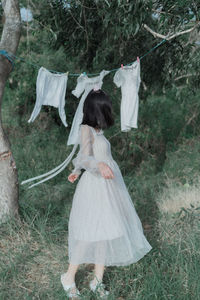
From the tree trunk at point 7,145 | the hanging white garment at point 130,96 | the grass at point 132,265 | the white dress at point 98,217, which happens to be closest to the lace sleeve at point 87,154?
the white dress at point 98,217

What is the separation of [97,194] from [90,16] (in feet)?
8.18

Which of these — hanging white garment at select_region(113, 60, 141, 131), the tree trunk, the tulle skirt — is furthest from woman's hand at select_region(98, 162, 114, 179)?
the tree trunk

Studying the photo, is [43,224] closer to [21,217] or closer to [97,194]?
[21,217]

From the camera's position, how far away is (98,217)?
2367 millimetres

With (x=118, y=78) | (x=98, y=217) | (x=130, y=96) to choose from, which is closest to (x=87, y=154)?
(x=98, y=217)

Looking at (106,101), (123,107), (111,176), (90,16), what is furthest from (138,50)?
(111,176)

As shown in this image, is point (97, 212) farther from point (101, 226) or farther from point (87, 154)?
point (87, 154)

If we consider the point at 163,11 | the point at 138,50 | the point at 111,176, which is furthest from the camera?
the point at 138,50

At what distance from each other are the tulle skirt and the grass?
24cm

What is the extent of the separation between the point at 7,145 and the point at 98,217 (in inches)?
53.5

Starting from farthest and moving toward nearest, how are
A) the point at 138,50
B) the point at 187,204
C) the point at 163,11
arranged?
the point at 138,50 < the point at 187,204 < the point at 163,11

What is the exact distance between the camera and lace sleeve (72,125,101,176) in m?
2.39

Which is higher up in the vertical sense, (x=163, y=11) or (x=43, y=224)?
(x=163, y=11)

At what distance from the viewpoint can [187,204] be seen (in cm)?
382
